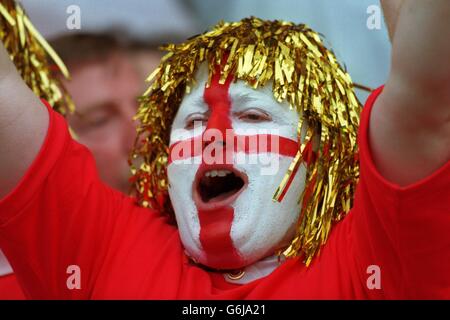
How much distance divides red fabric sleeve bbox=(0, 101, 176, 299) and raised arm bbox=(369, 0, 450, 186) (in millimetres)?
537

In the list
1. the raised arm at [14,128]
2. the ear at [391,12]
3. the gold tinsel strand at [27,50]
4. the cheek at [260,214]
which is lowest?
the cheek at [260,214]

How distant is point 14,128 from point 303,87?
511 mm

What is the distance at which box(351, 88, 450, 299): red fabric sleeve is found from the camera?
1.15 metres

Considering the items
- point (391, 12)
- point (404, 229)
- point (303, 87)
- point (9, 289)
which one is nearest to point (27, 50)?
point (9, 289)

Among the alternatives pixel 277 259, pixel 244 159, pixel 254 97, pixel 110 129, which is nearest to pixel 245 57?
pixel 254 97

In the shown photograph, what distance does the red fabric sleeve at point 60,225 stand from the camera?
1410 mm

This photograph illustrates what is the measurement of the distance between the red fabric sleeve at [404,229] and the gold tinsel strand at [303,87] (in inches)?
6.6

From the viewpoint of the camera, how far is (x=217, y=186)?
5.03ft

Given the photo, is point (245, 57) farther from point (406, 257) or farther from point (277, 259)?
point (406, 257)

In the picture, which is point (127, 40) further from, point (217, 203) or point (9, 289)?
point (217, 203)

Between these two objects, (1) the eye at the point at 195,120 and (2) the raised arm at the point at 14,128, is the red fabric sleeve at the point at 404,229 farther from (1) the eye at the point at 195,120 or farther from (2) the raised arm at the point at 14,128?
(2) the raised arm at the point at 14,128

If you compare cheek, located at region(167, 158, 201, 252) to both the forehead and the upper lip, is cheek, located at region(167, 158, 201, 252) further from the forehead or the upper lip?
the forehead

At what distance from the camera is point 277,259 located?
1462 mm

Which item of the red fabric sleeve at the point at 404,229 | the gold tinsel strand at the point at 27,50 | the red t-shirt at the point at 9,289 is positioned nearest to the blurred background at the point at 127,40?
the gold tinsel strand at the point at 27,50
